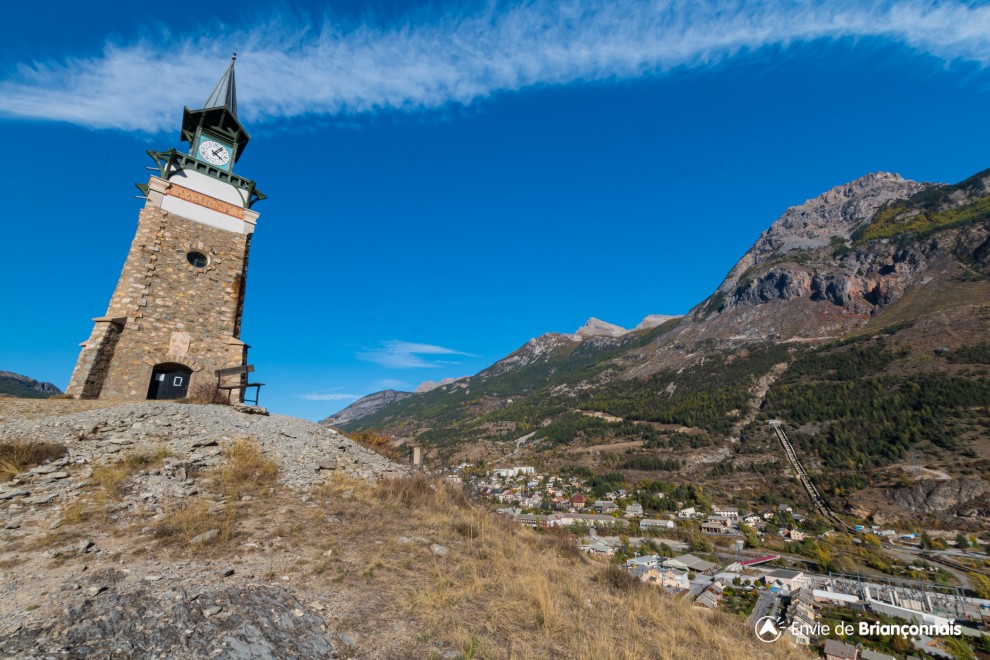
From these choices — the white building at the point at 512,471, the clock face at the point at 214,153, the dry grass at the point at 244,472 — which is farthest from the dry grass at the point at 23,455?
the white building at the point at 512,471

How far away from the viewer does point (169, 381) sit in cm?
1347

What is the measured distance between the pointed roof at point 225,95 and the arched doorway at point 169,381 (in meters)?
11.1

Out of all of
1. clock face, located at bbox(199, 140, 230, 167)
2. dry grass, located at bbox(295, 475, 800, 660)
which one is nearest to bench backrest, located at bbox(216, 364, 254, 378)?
dry grass, located at bbox(295, 475, 800, 660)

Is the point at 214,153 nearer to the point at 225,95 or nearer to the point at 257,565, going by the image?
the point at 225,95

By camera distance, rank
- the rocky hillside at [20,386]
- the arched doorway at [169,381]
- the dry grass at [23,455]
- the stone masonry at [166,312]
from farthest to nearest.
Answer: the rocky hillside at [20,386] < the arched doorway at [169,381] < the stone masonry at [166,312] < the dry grass at [23,455]

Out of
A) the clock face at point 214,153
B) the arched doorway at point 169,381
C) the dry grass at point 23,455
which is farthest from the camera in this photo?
the clock face at point 214,153

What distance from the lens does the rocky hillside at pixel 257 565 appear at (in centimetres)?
372

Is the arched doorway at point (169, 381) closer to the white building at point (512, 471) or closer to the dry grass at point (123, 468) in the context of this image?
the dry grass at point (123, 468)

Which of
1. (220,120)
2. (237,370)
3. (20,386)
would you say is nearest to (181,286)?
(237,370)

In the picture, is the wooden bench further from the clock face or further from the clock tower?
the clock face

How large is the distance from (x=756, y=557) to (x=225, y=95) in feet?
201

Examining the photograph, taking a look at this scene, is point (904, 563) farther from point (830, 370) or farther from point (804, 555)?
point (830, 370)

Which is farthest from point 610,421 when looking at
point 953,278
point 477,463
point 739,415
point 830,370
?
point 953,278

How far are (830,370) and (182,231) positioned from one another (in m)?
149
